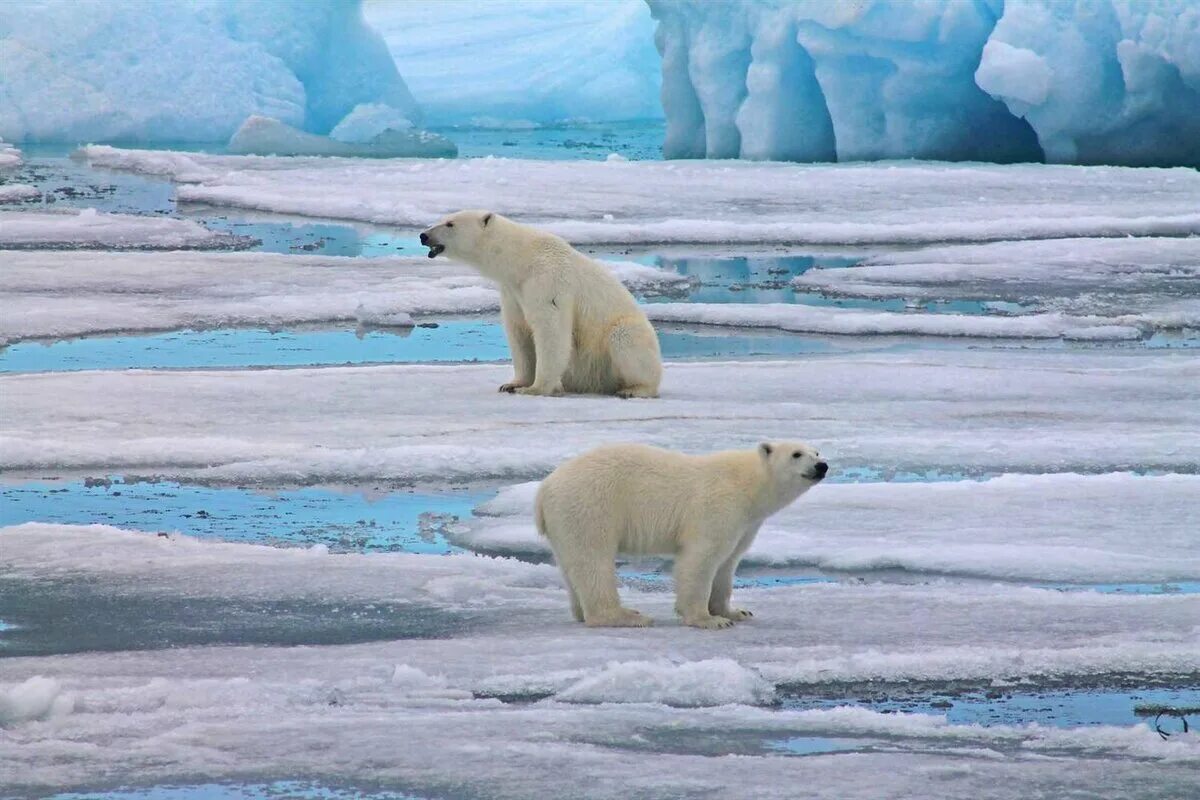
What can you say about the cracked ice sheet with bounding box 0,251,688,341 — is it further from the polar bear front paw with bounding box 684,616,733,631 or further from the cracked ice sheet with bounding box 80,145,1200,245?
the polar bear front paw with bounding box 684,616,733,631

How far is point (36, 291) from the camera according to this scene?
9.62 metres

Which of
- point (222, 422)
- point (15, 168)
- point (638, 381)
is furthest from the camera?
point (15, 168)

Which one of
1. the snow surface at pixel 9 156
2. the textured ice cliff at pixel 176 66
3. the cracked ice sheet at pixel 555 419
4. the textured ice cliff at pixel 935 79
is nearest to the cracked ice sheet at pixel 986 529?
the cracked ice sheet at pixel 555 419

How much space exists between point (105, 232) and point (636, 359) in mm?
7602

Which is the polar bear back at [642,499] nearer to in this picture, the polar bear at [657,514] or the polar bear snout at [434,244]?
the polar bear at [657,514]

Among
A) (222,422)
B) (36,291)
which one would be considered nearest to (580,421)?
(222,422)

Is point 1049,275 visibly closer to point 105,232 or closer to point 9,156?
point 105,232

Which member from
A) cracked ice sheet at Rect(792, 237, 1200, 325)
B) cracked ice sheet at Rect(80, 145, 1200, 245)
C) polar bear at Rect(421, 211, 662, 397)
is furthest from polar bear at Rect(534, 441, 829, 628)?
cracked ice sheet at Rect(80, 145, 1200, 245)

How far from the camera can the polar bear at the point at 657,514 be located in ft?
12.0

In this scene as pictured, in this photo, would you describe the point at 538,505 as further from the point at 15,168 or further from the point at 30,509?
the point at 15,168

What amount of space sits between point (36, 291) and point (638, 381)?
4631 mm

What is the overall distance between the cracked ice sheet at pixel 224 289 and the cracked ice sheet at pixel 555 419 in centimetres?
198

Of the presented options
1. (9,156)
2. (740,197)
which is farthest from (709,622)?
(9,156)

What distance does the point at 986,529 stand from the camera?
4707mm
